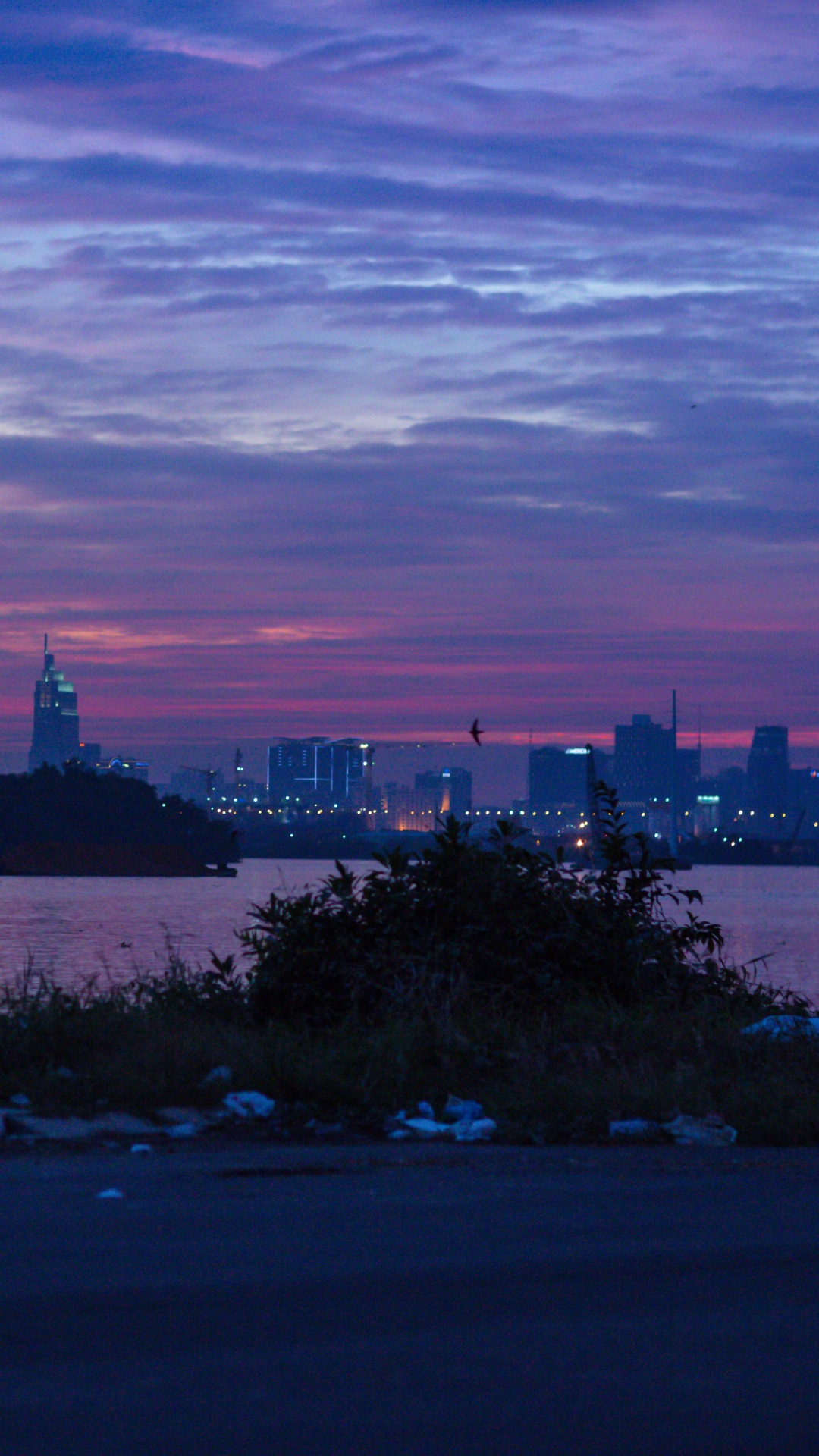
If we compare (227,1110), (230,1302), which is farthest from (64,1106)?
(230,1302)

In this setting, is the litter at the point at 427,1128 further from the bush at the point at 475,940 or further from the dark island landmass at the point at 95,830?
the dark island landmass at the point at 95,830

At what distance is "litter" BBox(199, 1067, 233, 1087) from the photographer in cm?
958

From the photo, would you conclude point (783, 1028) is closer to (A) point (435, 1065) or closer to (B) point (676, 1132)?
(B) point (676, 1132)

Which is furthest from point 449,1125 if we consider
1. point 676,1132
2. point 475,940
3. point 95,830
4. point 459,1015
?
point 95,830

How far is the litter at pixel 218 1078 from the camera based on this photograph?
9.58 meters

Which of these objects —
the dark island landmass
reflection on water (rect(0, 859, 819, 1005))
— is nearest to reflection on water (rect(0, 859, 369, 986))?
reflection on water (rect(0, 859, 819, 1005))

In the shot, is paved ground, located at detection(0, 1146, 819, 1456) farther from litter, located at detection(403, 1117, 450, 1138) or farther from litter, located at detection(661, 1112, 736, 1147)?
litter, located at detection(661, 1112, 736, 1147)

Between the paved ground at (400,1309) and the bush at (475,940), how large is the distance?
4.66 metres

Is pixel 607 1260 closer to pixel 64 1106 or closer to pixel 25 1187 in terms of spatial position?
pixel 25 1187

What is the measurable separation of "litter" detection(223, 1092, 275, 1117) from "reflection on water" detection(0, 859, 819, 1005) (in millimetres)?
3100

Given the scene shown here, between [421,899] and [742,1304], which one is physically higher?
[421,899]

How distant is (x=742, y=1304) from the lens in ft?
18.4

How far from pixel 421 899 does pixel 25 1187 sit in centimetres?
685

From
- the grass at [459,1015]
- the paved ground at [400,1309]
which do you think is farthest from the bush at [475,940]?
the paved ground at [400,1309]
